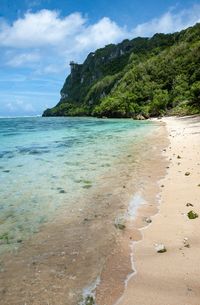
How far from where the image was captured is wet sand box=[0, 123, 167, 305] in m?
6.11

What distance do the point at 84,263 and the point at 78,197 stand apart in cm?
547

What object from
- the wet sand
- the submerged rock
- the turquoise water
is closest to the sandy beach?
the wet sand

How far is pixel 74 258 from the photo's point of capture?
7.50 m

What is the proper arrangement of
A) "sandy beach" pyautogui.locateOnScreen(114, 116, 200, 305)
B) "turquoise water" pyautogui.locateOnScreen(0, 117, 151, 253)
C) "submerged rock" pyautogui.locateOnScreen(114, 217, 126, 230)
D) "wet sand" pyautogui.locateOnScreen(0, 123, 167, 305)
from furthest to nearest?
"turquoise water" pyautogui.locateOnScreen(0, 117, 151, 253)
"submerged rock" pyautogui.locateOnScreen(114, 217, 126, 230)
"wet sand" pyautogui.locateOnScreen(0, 123, 167, 305)
"sandy beach" pyautogui.locateOnScreen(114, 116, 200, 305)

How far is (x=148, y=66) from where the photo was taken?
149m

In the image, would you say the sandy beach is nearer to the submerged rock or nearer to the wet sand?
the wet sand

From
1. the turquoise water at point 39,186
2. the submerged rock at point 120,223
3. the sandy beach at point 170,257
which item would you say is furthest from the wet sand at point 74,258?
the turquoise water at point 39,186

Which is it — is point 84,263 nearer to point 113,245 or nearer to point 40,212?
point 113,245

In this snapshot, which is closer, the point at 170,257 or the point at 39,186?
the point at 170,257

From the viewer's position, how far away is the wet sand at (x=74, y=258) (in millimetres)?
6109

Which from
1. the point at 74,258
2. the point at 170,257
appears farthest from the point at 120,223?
A: the point at 170,257

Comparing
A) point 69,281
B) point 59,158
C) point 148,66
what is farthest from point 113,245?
point 148,66

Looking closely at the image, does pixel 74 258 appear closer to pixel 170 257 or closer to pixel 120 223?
pixel 170 257

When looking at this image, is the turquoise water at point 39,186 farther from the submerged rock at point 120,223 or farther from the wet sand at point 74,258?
the submerged rock at point 120,223
